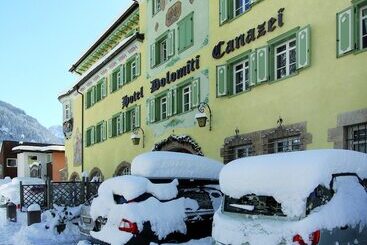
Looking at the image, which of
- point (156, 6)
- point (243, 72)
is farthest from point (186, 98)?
point (156, 6)

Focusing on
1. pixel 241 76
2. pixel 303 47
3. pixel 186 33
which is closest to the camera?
pixel 303 47

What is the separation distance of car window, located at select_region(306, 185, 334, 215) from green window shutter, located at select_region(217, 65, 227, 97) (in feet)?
33.6

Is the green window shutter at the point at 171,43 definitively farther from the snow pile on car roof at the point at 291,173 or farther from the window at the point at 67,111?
the window at the point at 67,111

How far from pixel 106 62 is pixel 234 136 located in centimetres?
1357

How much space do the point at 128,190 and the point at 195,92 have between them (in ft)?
34.4

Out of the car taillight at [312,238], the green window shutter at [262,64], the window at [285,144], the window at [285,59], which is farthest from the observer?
the green window shutter at [262,64]

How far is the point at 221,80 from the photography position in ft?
52.3

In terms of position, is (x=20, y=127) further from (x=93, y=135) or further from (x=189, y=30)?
(x=189, y=30)

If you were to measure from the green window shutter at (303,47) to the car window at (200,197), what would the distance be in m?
5.72

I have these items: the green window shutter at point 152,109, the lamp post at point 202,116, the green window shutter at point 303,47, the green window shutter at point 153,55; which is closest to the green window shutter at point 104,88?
the green window shutter at point 153,55

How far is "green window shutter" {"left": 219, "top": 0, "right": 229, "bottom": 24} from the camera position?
15.9 metres

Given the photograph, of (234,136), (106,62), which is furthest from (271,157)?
(106,62)

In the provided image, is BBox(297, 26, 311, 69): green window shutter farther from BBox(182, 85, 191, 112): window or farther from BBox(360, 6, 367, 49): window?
BBox(182, 85, 191, 112): window

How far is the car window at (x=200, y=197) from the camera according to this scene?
7.99 m
